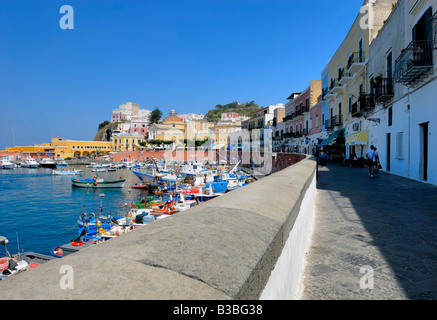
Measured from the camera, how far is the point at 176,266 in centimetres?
112

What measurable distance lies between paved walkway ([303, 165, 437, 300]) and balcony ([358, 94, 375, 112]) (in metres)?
11.6

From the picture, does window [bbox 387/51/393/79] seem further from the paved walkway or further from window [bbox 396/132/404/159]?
the paved walkway

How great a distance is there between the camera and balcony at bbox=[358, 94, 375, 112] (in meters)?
17.2

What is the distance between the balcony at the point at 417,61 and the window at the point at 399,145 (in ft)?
10.0

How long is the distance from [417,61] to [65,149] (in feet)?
364

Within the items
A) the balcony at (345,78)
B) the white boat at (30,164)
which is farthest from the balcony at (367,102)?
the white boat at (30,164)

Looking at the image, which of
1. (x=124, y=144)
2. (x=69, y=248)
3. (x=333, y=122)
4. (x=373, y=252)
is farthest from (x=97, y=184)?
(x=124, y=144)

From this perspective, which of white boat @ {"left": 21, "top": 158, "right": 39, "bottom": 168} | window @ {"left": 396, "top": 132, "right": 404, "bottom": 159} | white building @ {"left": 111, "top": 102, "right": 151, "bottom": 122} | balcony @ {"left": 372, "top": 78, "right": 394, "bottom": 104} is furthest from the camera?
white building @ {"left": 111, "top": 102, "right": 151, "bottom": 122}

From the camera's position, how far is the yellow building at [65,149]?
104 metres

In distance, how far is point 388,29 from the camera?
1473cm

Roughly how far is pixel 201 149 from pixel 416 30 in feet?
247

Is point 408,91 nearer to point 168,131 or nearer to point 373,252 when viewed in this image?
point 373,252

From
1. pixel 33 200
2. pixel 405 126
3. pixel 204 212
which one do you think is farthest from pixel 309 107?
pixel 204 212

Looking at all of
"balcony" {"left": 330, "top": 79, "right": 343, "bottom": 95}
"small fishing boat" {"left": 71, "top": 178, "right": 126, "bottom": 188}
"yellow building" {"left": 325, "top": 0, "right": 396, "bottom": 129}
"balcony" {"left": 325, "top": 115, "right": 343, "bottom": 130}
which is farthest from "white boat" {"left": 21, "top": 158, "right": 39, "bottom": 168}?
"balcony" {"left": 330, "top": 79, "right": 343, "bottom": 95}
